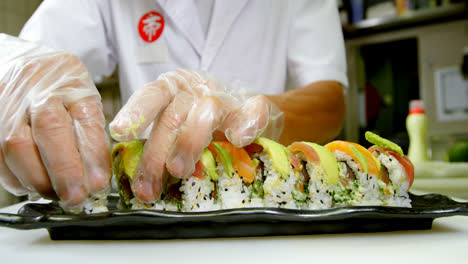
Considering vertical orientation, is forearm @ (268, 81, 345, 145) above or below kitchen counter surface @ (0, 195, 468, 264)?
above

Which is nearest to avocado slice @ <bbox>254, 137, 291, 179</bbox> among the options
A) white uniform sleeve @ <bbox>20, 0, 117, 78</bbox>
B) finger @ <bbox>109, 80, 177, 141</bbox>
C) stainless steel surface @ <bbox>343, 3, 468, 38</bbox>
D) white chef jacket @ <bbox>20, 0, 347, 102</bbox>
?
finger @ <bbox>109, 80, 177, 141</bbox>

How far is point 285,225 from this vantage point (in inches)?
26.5

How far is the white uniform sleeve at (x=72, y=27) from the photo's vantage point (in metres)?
1.55

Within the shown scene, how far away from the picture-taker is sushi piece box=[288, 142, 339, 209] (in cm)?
76

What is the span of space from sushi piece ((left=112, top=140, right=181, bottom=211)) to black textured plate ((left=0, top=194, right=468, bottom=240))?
0.37ft

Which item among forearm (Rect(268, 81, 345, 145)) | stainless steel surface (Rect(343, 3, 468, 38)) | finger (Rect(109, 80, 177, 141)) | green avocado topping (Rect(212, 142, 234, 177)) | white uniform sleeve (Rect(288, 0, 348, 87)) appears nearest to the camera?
finger (Rect(109, 80, 177, 141))

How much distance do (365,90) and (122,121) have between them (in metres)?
3.74

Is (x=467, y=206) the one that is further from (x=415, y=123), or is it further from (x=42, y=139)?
(x=415, y=123)

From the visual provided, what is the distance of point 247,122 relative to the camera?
0.78 m

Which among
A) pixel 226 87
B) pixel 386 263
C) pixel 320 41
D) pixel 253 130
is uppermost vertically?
pixel 320 41

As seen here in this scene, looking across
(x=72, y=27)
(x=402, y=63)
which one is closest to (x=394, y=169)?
(x=72, y=27)

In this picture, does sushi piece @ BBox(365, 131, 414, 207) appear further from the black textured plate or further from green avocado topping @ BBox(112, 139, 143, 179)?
green avocado topping @ BBox(112, 139, 143, 179)

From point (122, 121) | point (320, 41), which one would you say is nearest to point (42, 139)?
point (122, 121)

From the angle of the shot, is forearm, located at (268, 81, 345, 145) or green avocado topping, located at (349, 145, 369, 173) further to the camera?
forearm, located at (268, 81, 345, 145)
